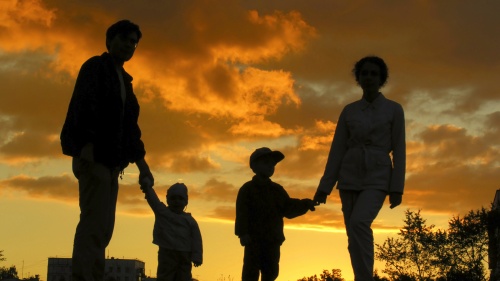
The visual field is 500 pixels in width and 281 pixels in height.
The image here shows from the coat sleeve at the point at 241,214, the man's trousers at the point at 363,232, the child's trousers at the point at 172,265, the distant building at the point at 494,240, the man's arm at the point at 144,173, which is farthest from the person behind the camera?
the distant building at the point at 494,240

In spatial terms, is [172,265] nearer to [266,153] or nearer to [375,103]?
[266,153]

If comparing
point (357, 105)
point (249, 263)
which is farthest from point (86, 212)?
point (249, 263)

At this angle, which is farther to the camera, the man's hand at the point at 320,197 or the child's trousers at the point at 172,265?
the child's trousers at the point at 172,265

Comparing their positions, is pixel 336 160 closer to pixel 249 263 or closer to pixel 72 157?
pixel 249 263

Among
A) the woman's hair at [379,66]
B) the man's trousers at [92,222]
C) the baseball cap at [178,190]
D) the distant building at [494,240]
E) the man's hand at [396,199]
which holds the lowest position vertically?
the man's trousers at [92,222]

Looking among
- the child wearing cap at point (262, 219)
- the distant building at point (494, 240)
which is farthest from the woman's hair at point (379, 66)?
the distant building at point (494, 240)

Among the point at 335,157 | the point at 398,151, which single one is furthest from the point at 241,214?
the point at 398,151

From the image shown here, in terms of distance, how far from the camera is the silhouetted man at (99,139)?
25.5 feet

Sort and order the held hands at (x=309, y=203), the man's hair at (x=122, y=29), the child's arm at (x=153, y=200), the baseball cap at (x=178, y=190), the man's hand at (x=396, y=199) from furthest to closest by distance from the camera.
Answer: the baseball cap at (x=178, y=190) → the child's arm at (x=153, y=200) → the held hands at (x=309, y=203) → the man's hand at (x=396, y=199) → the man's hair at (x=122, y=29)

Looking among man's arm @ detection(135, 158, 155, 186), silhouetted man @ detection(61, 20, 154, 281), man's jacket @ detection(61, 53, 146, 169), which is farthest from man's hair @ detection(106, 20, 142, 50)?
man's arm @ detection(135, 158, 155, 186)

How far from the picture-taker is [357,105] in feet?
35.7

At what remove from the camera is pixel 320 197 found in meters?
10.8

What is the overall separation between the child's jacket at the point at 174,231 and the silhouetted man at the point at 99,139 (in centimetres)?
584

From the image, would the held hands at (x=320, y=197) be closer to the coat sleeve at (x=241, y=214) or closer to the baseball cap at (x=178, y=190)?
the coat sleeve at (x=241, y=214)
